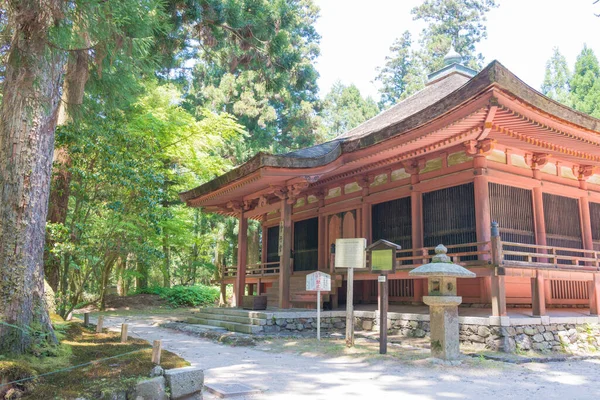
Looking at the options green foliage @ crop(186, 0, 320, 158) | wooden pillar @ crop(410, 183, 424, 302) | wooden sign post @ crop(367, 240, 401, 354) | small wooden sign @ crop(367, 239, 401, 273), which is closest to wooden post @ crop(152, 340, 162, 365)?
wooden sign post @ crop(367, 240, 401, 354)

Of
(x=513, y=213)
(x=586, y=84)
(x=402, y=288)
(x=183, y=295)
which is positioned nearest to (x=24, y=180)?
(x=402, y=288)

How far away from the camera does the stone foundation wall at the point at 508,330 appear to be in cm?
850

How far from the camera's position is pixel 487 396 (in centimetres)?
526

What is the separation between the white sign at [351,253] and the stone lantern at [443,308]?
5.34 feet

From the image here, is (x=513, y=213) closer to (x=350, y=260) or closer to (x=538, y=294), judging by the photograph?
(x=538, y=294)

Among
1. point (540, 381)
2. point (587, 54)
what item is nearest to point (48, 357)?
point (540, 381)

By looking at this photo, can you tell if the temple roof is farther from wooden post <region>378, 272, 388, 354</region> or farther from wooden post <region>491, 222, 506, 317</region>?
wooden post <region>378, 272, 388, 354</region>

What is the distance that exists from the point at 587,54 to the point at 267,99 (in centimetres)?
2444

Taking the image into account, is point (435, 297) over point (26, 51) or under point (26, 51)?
under

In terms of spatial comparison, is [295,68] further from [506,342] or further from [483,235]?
[506,342]

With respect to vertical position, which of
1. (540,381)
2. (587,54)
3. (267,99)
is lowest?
(540,381)

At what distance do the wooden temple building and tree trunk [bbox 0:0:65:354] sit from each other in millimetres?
5319

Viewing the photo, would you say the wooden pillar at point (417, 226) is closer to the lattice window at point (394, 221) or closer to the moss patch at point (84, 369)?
the lattice window at point (394, 221)

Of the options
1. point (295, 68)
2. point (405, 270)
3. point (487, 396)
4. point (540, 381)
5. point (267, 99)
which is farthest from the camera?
point (267, 99)
